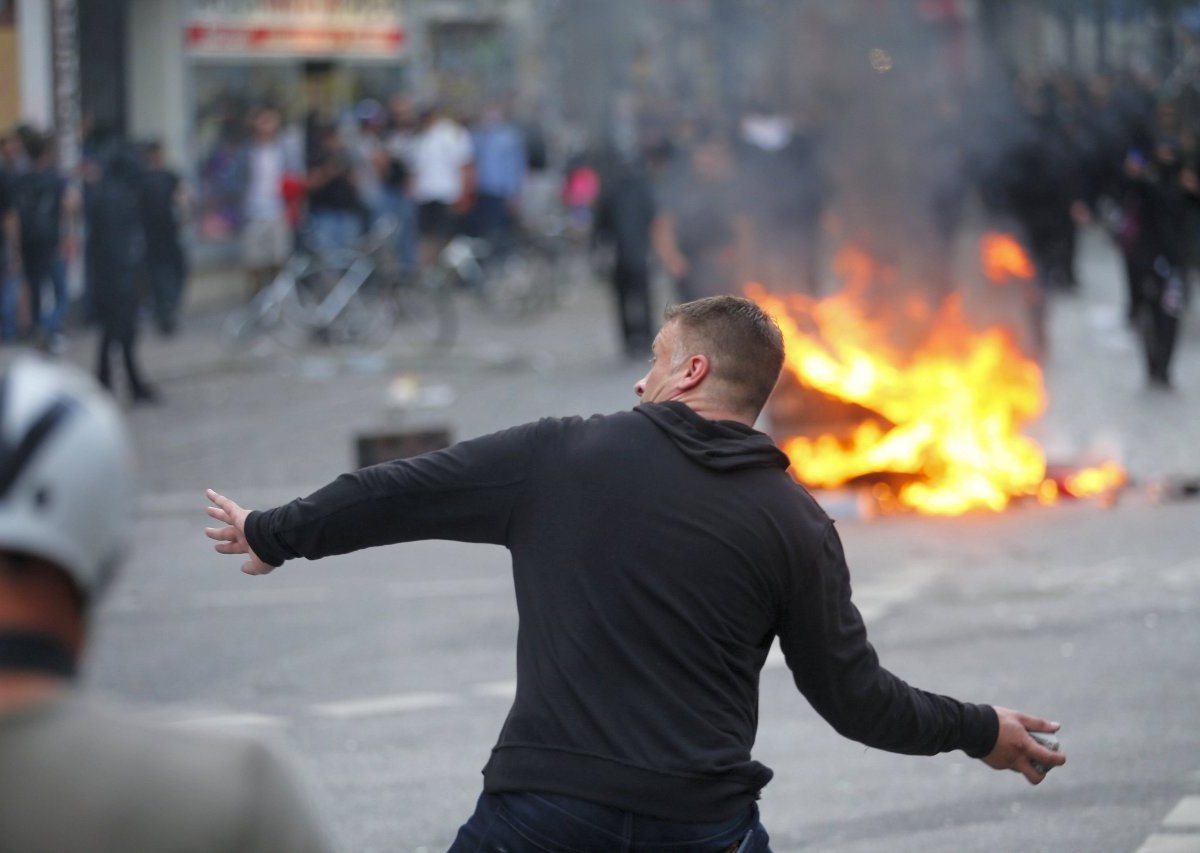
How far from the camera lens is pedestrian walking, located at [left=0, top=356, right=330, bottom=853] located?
63.7 inches

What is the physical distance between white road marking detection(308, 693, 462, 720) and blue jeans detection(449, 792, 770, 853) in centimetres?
377

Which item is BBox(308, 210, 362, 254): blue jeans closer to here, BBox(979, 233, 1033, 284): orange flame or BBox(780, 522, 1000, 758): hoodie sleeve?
BBox(979, 233, 1033, 284): orange flame

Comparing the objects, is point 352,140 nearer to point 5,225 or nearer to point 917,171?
point 5,225

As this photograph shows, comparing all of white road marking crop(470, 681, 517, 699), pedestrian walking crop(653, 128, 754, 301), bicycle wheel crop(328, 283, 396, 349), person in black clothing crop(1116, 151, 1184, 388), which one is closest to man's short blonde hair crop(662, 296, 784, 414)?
white road marking crop(470, 681, 517, 699)

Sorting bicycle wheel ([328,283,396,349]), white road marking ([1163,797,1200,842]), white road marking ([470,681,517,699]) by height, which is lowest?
white road marking ([470,681,517,699])

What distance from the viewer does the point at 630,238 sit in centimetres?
1695

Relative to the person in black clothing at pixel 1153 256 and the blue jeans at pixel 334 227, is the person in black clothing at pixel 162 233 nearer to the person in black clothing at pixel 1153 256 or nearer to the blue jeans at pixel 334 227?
the blue jeans at pixel 334 227

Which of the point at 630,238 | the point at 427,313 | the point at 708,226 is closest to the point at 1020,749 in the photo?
the point at 708,226

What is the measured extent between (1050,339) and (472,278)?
565 centimetres

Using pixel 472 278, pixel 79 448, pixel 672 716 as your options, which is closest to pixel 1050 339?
pixel 472 278

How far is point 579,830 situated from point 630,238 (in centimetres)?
1413

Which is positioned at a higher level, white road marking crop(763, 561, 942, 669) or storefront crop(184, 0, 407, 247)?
storefront crop(184, 0, 407, 247)

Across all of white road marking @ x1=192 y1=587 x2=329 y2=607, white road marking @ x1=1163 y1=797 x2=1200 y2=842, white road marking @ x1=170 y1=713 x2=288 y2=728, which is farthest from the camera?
white road marking @ x1=192 y1=587 x2=329 y2=607

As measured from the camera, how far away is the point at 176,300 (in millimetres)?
19109
